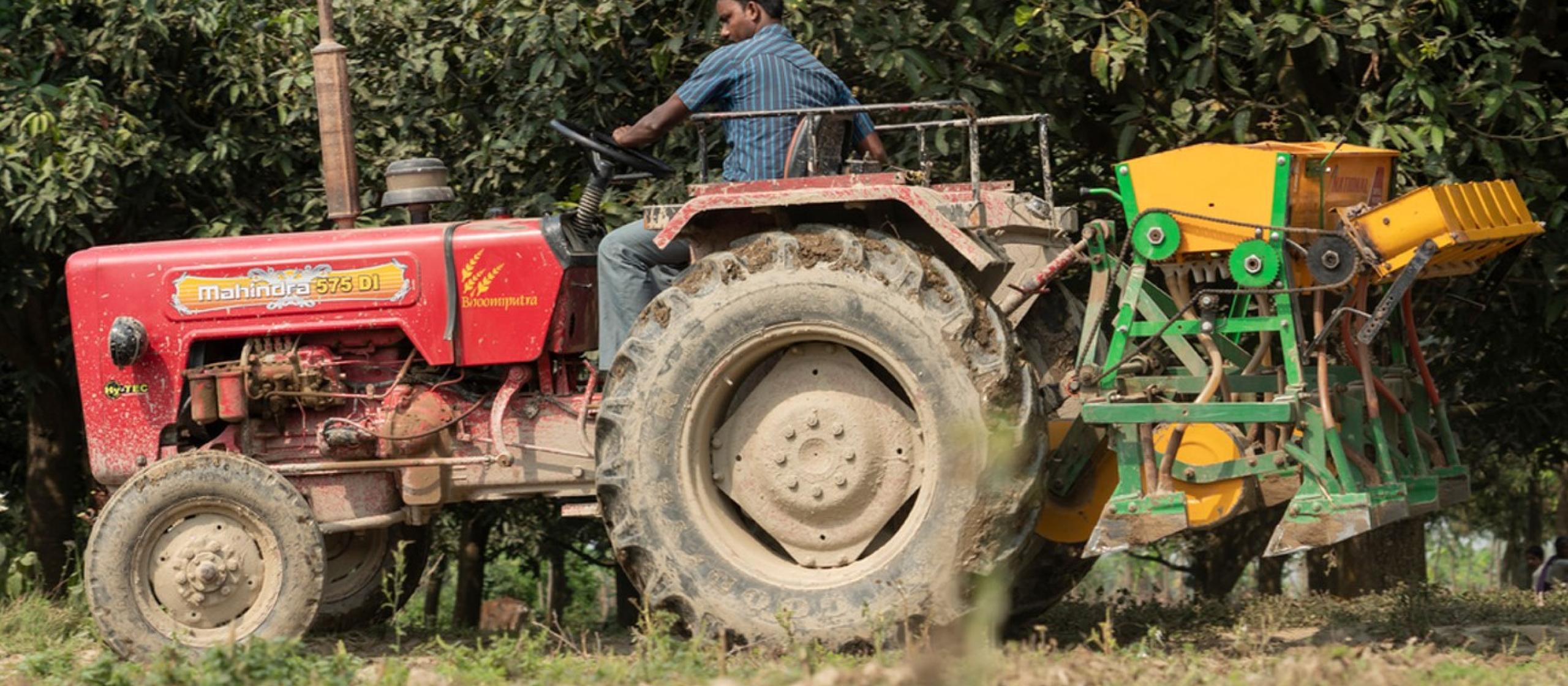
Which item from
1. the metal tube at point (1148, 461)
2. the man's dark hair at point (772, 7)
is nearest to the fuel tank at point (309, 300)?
the man's dark hair at point (772, 7)

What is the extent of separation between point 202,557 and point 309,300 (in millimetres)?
1084

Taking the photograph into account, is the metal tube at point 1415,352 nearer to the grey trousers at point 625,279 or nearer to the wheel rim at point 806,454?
the wheel rim at point 806,454

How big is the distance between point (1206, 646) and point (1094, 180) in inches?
154

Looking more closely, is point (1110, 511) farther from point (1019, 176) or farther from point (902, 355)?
point (1019, 176)

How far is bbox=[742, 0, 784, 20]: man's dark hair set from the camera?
7355 millimetres

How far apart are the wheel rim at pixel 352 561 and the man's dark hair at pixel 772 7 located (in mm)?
2655

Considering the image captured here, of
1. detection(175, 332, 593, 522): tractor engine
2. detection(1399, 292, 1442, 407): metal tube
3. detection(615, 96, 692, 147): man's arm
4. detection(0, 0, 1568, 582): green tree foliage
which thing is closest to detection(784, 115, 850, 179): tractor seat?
detection(615, 96, 692, 147): man's arm

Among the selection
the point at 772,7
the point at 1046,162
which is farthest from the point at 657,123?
the point at 1046,162

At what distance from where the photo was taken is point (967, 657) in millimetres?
5418

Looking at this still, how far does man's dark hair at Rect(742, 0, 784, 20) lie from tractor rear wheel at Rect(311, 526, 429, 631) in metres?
2.55

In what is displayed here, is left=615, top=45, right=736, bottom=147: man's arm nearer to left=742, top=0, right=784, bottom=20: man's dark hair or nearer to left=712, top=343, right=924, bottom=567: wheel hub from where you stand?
left=742, top=0, right=784, bottom=20: man's dark hair

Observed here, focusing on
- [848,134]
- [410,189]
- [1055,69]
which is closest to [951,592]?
[848,134]

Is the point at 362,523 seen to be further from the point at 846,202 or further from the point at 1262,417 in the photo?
the point at 1262,417

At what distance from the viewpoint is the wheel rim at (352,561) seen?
802 cm
